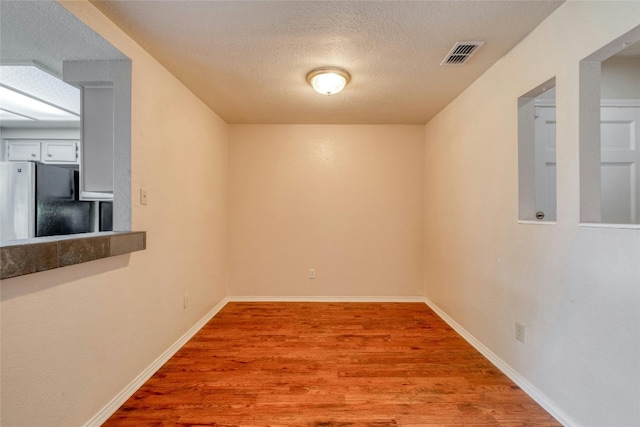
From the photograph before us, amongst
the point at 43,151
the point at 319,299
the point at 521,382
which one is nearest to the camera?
the point at 521,382

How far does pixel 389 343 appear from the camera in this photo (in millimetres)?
2449

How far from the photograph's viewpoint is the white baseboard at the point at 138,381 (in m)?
1.52

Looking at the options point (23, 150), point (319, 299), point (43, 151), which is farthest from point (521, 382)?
point (23, 150)

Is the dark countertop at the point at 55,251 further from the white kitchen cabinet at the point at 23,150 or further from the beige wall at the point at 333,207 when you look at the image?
the white kitchen cabinet at the point at 23,150

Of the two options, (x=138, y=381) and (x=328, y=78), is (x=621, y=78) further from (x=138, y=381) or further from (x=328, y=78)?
(x=138, y=381)

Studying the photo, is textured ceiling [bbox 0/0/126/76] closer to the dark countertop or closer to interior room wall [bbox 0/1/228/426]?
interior room wall [bbox 0/1/228/426]

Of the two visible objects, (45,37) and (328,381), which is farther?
(328,381)

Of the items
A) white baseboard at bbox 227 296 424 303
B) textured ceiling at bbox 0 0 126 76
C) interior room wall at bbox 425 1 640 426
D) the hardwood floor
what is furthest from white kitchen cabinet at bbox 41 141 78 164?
interior room wall at bbox 425 1 640 426

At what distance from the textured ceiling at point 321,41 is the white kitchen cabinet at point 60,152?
2.11 meters

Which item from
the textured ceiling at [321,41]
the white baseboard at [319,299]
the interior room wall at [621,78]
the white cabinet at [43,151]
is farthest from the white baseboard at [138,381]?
the interior room wall at [621,78]

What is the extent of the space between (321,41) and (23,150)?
417 cm

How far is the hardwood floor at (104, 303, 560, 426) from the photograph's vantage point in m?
1.57

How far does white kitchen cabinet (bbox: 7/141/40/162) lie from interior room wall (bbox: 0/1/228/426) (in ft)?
7.89

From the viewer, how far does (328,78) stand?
7.15 feet
